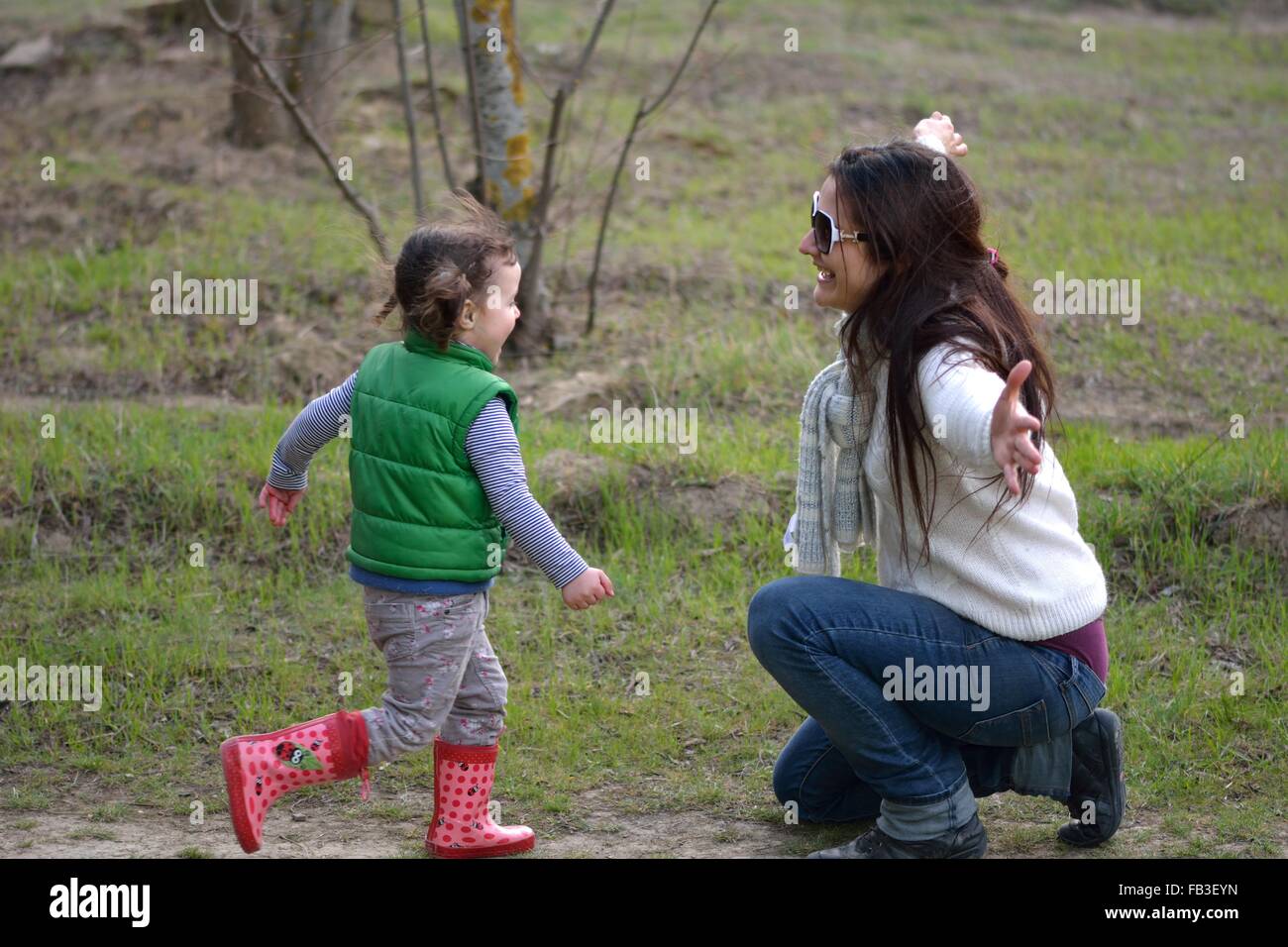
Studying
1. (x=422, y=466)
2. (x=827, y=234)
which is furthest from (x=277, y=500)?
(x=827, y=234)

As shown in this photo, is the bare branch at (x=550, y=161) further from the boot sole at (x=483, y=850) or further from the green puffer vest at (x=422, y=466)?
the boot sole at (x=483, y=850)

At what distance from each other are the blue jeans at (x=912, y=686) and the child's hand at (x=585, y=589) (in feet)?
1.18

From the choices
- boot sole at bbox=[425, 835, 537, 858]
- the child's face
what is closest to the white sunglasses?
the child's face

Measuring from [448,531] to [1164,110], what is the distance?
8583 millimetres

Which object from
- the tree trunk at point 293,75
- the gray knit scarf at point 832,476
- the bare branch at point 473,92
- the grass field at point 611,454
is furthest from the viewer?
the tree trunk at point 293,75

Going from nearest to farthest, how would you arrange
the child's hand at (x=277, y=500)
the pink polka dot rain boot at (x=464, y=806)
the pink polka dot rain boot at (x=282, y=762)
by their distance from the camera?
the pink polka dot rain boot at (x=282, y=762)
the pink polka dot rain boot at (x=464, y=806)
the child's hand at (x=277, y=500)

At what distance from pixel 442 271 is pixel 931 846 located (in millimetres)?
1605

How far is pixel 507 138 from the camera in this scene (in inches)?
239

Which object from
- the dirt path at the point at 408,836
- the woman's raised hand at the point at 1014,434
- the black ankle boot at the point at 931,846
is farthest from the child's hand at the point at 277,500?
the woman's raised hand at the point at 1014,434

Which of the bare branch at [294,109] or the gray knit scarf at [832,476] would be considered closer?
the gray knit scarf at [832,476]

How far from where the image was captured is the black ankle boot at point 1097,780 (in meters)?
3.20

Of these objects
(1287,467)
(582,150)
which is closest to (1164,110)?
(582,150)

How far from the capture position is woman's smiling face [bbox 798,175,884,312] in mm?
3051

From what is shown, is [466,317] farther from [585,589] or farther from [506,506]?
[585,589]
